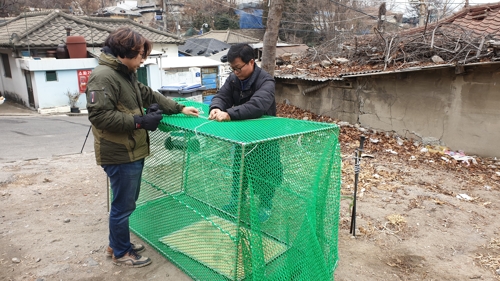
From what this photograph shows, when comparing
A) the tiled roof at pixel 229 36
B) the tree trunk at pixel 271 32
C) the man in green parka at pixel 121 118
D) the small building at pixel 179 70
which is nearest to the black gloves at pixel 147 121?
the man in green parka at pixel 121 118

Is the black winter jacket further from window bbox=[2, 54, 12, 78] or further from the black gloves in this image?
window bbox=[2, 54, 12, 78]

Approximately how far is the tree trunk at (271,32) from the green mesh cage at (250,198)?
161 inches

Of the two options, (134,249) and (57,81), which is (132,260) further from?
(57,81)

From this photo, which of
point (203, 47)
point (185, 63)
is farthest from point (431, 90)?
point (203, 47)

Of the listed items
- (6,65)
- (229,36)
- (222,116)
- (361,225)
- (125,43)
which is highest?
(229,36)

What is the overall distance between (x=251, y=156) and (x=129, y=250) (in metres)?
1.44

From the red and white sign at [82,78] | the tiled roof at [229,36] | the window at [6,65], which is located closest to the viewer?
the red and white sign at [82,78]

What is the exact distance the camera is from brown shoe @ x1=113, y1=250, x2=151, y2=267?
2760mm

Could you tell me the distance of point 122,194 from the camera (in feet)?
8.30

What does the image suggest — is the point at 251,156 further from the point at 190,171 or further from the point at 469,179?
the point at 469,179

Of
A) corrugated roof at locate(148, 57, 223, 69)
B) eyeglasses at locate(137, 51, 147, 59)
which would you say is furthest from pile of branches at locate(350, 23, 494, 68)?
eyeglasses at locate(137, 51, 147, 59)

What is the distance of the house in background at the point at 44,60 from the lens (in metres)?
12.3

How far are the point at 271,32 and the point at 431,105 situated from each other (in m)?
3.77

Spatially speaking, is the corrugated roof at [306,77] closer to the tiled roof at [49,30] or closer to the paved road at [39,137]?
the paved road at [39,137]
